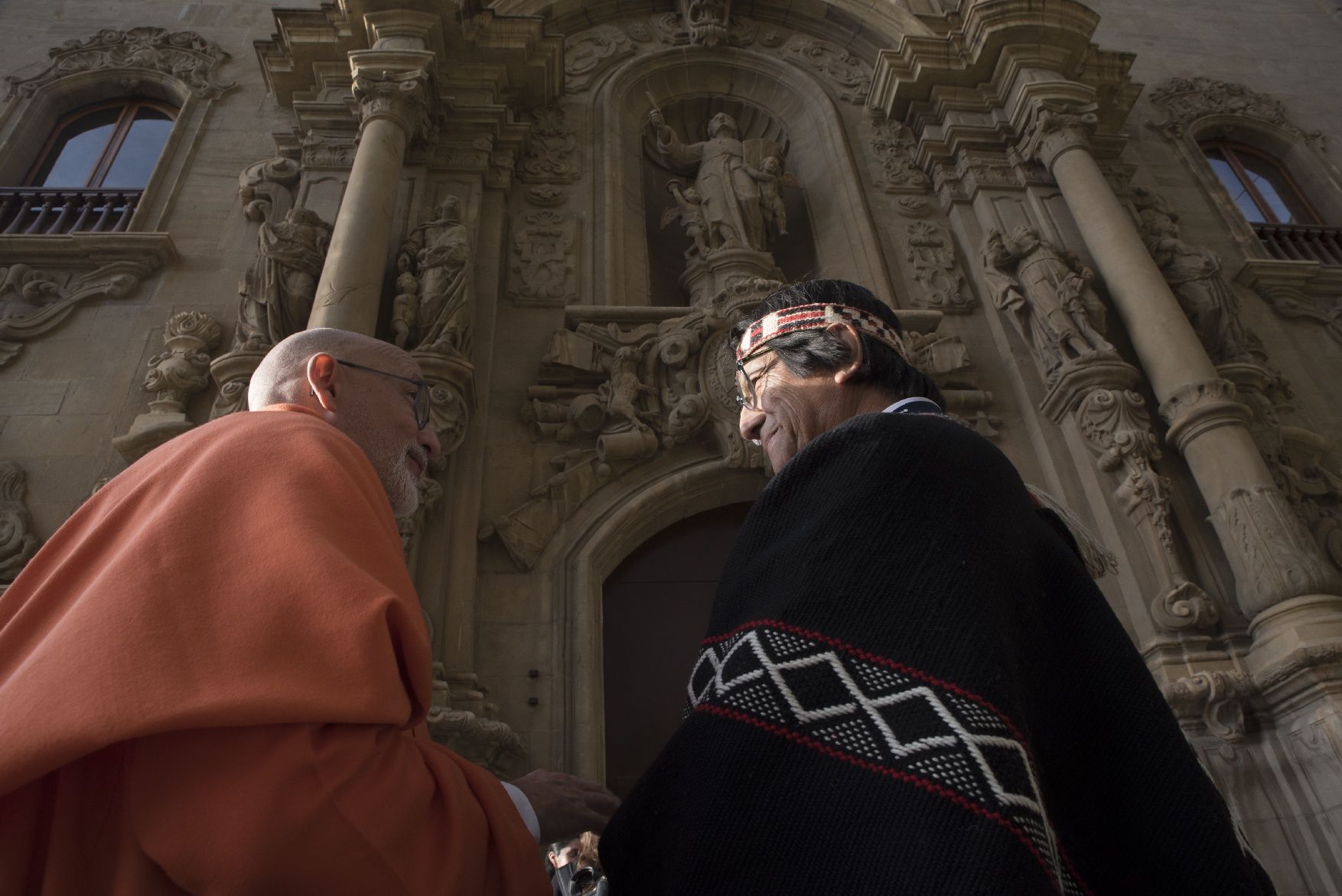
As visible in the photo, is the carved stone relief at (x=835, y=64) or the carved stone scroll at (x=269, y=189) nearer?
the carved stone scroll at (x=269, y=189)

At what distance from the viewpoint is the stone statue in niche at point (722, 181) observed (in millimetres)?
7352

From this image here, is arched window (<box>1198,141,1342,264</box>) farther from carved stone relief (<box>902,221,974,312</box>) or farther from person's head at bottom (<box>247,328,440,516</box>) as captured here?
person's head at bottom (<box>247,328,440,516</box>)

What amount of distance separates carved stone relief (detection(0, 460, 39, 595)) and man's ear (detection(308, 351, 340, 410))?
392cm

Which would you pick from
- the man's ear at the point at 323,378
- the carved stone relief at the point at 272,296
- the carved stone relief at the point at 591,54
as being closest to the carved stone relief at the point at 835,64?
the carved stone relief at the point at 591,54

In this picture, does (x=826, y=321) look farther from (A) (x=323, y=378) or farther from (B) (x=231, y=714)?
(B) (x=231, y=714)

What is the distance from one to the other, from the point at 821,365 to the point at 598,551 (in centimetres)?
358

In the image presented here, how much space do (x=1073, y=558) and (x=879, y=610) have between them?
411 mm

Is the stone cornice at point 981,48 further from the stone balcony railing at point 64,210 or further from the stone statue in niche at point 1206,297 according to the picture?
the stone balcony railing at point 64,210

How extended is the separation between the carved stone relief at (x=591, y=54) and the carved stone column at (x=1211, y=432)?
4.27 meters

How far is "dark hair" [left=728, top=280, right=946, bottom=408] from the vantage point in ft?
5.88

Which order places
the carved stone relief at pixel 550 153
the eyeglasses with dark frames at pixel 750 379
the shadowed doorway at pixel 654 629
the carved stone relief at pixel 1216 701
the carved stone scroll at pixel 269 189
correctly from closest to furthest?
the eyeglasses with dark frames at pixel 750 379 < the carved stone relief at pixel 1216 701 < the shadowed doorway at pixel 654 629 < the carved stone scroll at pixel 269 189 < the carved stone relief at pixel 550 153

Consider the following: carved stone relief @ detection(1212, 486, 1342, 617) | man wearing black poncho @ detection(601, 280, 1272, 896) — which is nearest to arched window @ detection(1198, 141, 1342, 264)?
carved stone relief @ detection(1212, 486, 1342, 617)

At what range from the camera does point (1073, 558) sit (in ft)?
4.62

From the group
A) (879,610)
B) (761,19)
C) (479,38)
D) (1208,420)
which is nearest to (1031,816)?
(879,610)
